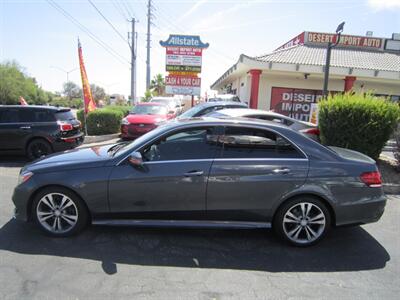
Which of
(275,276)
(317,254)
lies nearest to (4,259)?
(275,276)

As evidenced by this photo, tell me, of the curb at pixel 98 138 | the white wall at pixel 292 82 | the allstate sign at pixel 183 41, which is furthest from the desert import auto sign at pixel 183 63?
the curb at pixel 98 138

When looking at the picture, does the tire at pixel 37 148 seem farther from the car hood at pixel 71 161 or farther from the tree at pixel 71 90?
the tree at pixel 71 90

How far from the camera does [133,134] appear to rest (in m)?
11.1

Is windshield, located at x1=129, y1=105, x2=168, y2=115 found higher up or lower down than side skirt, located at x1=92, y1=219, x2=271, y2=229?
higher up

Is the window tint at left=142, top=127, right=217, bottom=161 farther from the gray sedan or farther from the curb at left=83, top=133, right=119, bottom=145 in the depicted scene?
the curb at left=83, top=133, right=119, bottom=145

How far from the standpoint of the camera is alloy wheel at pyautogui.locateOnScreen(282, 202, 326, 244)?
3693 millimetres

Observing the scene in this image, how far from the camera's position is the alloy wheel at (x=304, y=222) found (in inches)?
145

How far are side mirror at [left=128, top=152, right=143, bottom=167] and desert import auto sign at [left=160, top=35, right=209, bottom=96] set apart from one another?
1461cm

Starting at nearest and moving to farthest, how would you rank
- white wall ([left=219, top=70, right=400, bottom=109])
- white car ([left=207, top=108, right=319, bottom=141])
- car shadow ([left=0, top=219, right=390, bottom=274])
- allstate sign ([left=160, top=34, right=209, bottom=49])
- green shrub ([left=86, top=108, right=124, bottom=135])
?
1. car shadow ([left=0, top=219, right=390, bottom=274])
2. white car ([left=207, top=108, right=319, bottom=141])
3. green shrub ([left=86, top=108, right=124, bottom=135])
4. allstate sign ([left=160, top=34, right=209, bottom=49])
5. white wall ([left=219, top=70, right=400, bottom=109])

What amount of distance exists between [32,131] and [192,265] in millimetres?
6406

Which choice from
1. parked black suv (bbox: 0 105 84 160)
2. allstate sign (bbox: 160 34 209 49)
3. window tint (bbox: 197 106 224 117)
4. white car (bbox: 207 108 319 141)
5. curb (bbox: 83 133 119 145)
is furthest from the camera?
allstate sign (bbox: 160 34 209 49)

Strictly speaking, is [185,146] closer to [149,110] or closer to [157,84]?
[149,110]

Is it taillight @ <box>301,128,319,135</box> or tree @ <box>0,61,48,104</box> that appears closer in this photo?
taillight @ <box>301,128,319,135</box>

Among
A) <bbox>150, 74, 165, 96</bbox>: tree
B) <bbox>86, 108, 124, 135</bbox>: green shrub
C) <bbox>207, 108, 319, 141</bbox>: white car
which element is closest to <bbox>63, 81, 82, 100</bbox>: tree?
<bbox>150, 74, 165, 96</bbox>: tree
